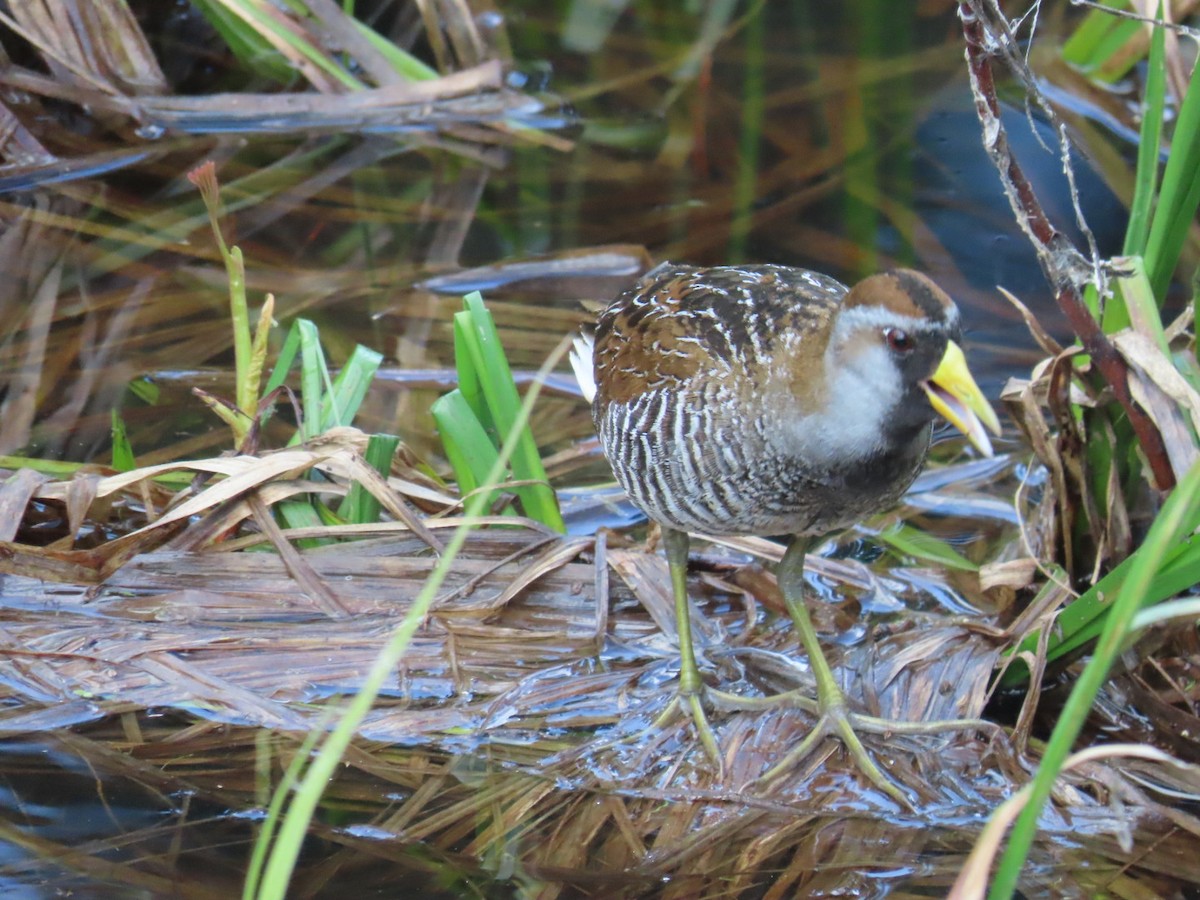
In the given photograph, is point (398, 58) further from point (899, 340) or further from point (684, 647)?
point (899, 340)

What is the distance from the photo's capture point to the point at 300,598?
10.4 ft

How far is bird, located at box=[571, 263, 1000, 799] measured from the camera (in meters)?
2.33

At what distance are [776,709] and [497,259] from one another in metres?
2.38

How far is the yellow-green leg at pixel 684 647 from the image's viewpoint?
2.94 m

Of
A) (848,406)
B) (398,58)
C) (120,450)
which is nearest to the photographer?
(848,406)

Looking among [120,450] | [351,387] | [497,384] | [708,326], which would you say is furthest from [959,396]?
[120,450]

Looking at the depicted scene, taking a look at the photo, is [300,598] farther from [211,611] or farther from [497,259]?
[497,259]

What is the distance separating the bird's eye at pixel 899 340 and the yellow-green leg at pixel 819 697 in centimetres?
75

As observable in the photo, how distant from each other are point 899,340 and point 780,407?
0.97 ft

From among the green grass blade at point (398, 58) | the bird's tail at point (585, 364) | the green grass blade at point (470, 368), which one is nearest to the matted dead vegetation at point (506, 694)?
the green grass blade at point (470, 368)

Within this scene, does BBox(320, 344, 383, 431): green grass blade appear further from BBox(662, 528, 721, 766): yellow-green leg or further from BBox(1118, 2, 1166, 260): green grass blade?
BBox(1118, 2, 1166, 260): green grass blade

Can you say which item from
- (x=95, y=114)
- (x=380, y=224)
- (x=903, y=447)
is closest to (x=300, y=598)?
(x=903, y=447)

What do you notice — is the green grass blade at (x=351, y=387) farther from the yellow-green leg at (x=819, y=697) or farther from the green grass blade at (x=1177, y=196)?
the green grass blade at (x=1177, y=196)

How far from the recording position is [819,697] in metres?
2.95
